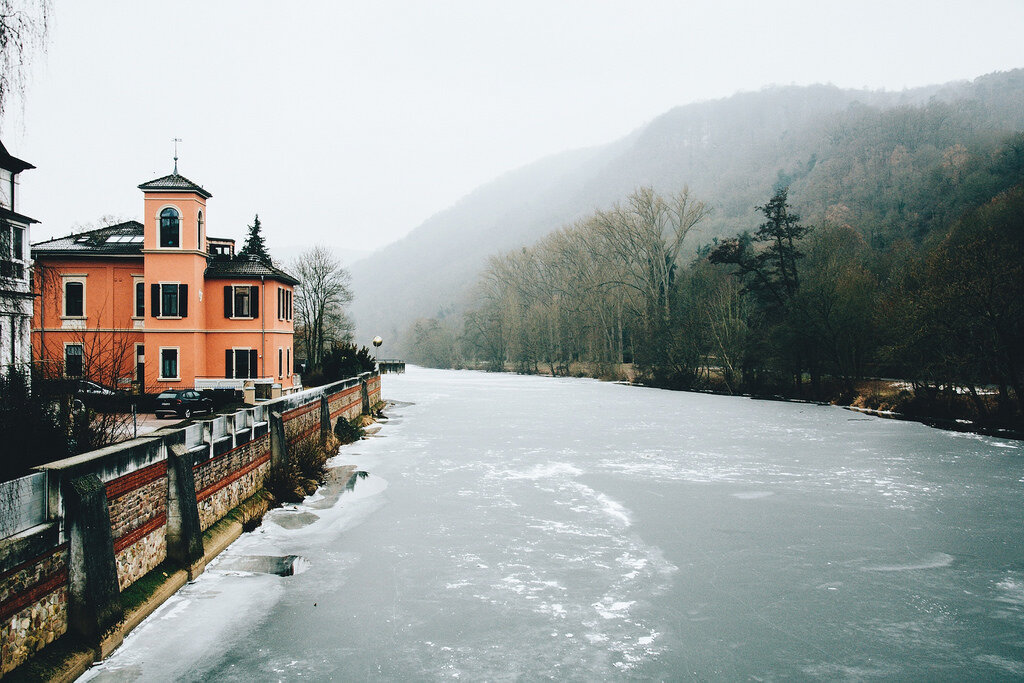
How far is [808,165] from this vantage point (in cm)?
9638

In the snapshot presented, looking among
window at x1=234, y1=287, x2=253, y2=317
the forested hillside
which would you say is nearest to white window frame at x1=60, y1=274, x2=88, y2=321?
window at x1=234, y1=287, x2=253, y2=317

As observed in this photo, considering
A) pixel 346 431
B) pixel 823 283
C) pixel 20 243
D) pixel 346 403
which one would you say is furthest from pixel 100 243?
pixel 823 283

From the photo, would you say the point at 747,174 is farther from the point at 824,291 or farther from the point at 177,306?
the point at 177,306

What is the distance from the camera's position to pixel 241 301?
29.8 metres

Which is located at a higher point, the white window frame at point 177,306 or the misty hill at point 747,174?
the misty hill at point 747,174

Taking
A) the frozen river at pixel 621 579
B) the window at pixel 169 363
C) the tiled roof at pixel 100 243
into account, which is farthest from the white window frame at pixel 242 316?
the frozen river at pixel 621 579

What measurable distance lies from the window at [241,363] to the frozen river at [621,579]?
56.1ft

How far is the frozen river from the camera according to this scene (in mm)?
5609

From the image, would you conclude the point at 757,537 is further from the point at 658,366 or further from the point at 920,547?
the point at 658,366

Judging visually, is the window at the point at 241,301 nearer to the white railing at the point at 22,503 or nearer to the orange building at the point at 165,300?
the orange building at the point at 165,300

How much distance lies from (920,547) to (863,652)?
12.8 feet

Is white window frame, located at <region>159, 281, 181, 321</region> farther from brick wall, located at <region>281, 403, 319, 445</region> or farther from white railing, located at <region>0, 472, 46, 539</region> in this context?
white railing, located at <region>0, 472, 46, 539</region>

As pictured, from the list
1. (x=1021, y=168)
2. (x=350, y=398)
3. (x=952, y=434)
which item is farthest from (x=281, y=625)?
(x=1021, y=168)

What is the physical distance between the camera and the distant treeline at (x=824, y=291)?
851 inches
